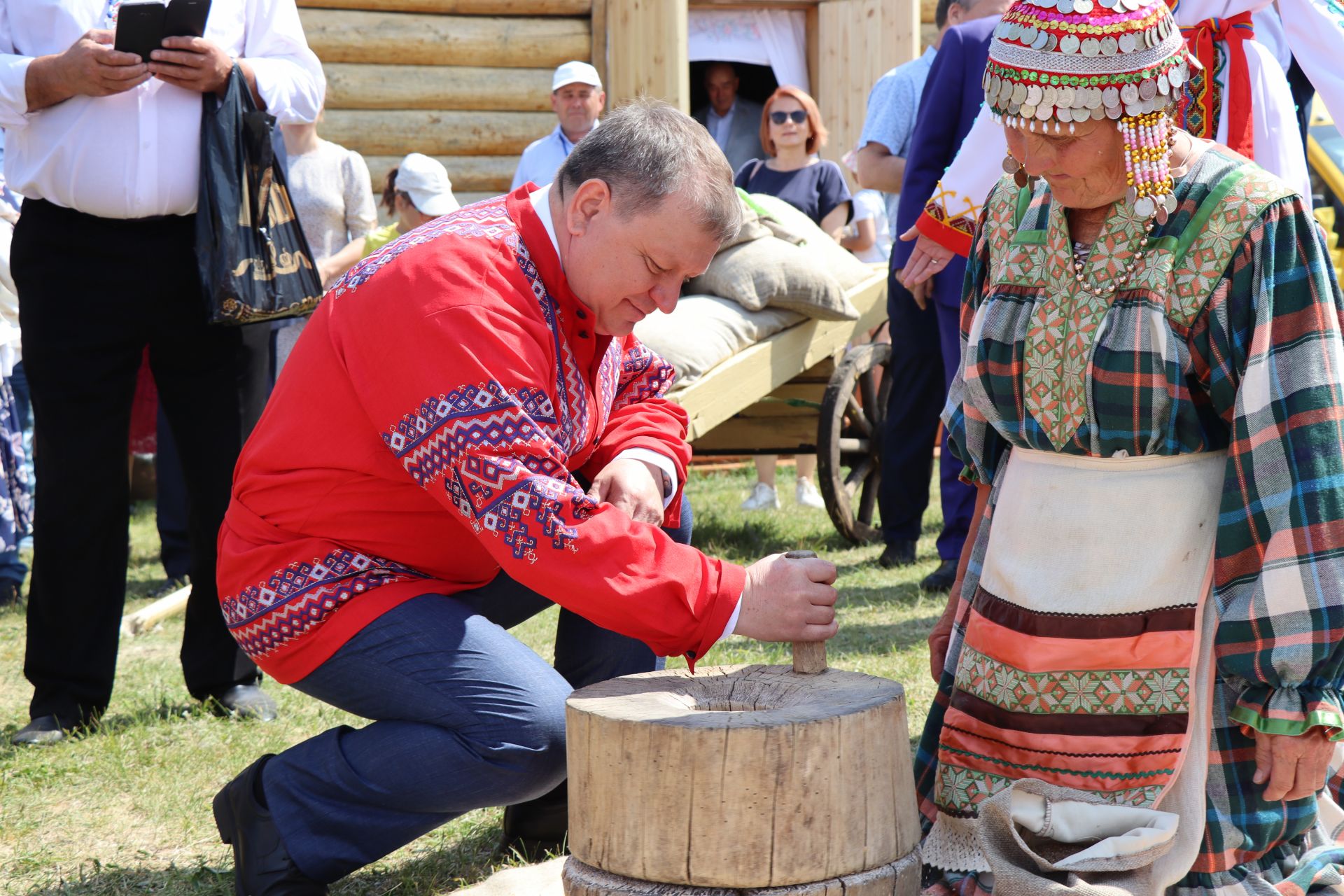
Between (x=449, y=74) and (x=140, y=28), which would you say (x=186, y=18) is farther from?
(x=449, y=74)

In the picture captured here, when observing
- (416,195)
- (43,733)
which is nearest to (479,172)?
(416,195)

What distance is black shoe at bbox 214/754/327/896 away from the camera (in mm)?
2242

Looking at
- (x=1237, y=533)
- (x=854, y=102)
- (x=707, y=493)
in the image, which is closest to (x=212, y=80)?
(x=1237, y=533)

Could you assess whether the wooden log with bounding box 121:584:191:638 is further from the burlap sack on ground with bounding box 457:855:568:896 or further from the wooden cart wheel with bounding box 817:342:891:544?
the wooden cart wheel with bounding box 817:342:891:544

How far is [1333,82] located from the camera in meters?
3.09

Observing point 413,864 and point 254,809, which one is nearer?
point 254,809

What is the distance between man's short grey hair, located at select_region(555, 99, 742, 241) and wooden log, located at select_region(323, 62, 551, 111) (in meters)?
5.81

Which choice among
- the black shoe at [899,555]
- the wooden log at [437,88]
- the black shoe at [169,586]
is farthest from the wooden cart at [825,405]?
the wooden log at [437,88]

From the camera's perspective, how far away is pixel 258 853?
7.41 feet

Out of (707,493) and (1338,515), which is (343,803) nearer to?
(1338,515)

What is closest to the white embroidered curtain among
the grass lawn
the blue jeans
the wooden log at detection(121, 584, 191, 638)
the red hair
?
the red hair

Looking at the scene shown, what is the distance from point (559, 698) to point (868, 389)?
3.98 metres

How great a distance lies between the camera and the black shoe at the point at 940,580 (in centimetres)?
471

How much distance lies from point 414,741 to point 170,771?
1.28m
